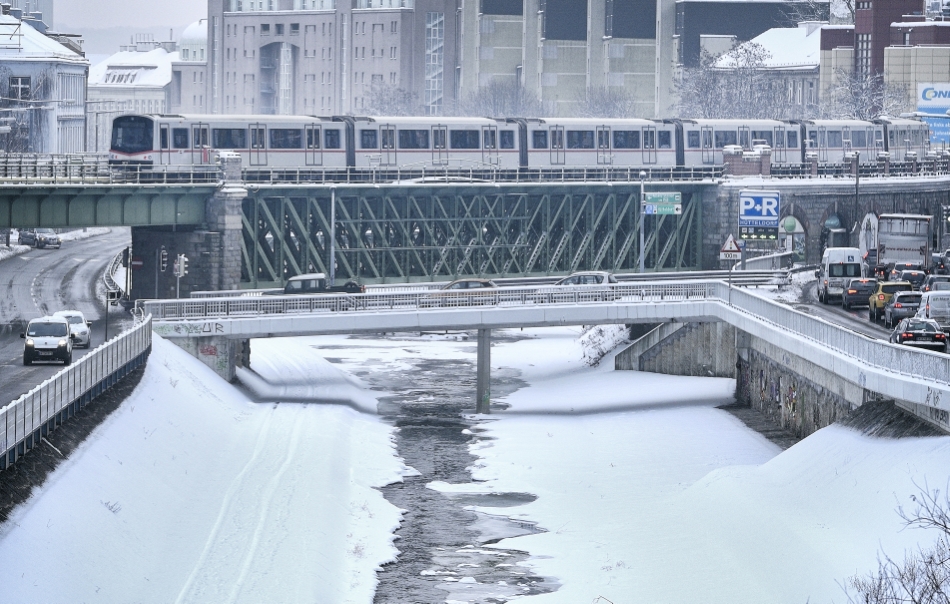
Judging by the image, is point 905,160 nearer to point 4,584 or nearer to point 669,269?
point 669,269

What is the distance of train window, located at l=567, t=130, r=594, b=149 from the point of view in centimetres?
8388

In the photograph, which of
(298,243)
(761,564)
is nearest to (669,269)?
(298,243)

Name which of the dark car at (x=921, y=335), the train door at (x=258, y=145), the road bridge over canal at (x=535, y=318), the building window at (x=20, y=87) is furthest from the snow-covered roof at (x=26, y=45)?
the dark car at (x=921, y=335)

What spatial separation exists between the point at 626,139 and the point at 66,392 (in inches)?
2003

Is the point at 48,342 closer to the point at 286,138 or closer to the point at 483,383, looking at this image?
the point at 483,383

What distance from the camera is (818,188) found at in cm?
8875

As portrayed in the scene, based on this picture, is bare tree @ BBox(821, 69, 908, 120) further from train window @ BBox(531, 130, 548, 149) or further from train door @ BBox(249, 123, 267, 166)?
train door @ BBox(249, 123, 267, 166)

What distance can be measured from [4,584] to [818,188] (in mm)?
66482

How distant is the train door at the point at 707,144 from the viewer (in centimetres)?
8869

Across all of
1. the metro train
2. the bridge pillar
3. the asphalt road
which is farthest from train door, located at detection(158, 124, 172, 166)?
the bridge pillar

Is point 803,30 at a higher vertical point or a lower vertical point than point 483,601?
higher

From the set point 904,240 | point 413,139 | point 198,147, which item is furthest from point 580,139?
point 198,147

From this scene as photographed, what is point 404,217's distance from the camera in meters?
76.8

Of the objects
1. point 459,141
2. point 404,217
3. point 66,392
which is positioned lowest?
point 66,392
